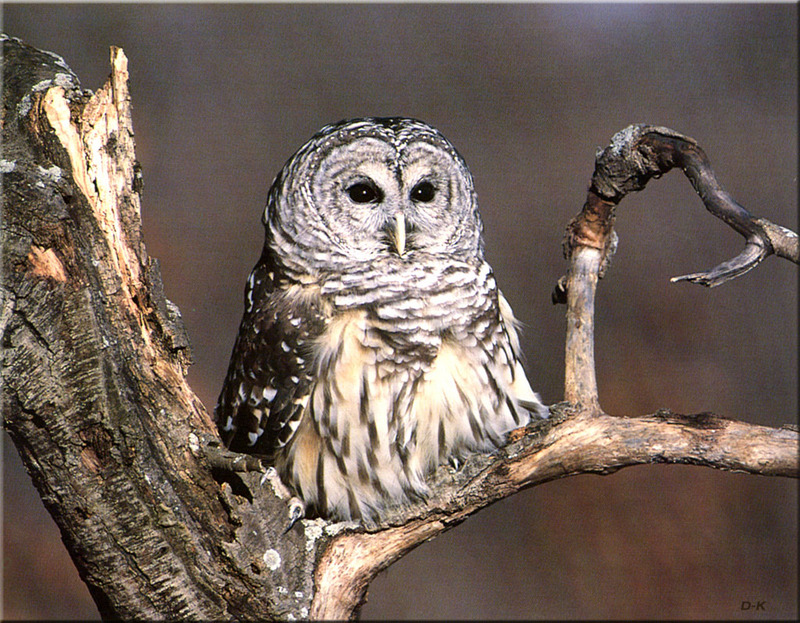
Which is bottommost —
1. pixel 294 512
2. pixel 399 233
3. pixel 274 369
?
pixel 294 512

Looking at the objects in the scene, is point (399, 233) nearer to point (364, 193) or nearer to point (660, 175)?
point (364, 193)

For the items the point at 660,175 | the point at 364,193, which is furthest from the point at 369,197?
the point at 660,175

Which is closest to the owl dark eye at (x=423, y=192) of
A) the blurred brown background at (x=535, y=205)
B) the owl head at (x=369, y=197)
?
the owl head at (x=369, y=197)

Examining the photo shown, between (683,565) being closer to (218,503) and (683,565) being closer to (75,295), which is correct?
(218,503)

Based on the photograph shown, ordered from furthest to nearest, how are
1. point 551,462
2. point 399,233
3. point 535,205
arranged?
point 535,205 → point 399,233 → point 551,462

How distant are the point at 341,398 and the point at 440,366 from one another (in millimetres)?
231

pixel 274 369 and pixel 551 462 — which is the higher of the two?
pixel 274 369

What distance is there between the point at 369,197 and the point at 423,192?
0.13 metres

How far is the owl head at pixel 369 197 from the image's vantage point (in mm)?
1510

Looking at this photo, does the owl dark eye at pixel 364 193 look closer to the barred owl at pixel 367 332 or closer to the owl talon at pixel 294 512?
the barred owl at pixel 367 332

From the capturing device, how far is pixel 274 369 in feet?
5.04

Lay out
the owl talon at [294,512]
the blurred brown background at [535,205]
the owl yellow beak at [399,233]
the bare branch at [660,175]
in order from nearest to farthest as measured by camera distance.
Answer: the bare branch at [660,175] < the owl talon at [294,512] < the owl yellow beak at [399,233] < the blurred brown background at [535,205]

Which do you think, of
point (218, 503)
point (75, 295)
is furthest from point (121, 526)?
point (75, 295)

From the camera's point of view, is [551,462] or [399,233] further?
[399,233]
